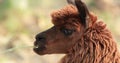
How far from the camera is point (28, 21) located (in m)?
11.8

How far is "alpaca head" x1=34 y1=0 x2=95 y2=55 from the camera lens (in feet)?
18.2

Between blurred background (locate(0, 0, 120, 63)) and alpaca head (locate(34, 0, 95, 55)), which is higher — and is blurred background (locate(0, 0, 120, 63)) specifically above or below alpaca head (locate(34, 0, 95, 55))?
above

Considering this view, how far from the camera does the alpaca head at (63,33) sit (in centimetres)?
555

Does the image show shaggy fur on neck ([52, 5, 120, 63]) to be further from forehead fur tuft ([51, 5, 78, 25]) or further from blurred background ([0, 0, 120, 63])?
blurred background ([0, 0, 120, 63])

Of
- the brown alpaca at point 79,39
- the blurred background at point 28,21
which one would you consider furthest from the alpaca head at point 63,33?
the blurred background at point 28,21

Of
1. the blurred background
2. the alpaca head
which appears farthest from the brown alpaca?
the blurred background

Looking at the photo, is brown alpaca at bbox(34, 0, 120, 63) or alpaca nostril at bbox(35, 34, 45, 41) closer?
brown alpaca at bbox(34, 0, 120, 63)

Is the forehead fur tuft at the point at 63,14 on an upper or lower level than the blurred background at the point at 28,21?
lower

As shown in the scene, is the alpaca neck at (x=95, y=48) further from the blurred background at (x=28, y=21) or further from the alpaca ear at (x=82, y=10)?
the blurred background at (x=28, y=21)

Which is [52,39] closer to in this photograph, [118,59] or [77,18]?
[77,18]

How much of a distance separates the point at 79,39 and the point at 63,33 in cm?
18

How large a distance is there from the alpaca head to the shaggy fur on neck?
23 millimetres

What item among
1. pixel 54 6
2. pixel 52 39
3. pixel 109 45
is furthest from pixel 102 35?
pixel 54 6

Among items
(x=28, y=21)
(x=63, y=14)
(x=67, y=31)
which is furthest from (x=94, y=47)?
(x=28, y=21)
